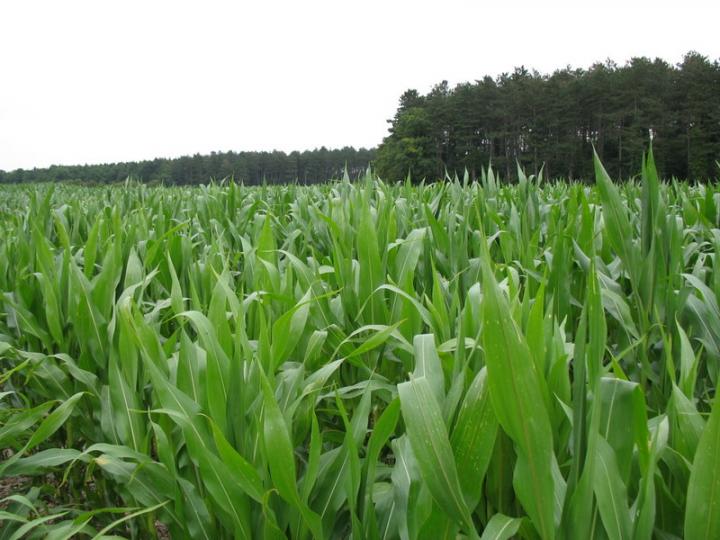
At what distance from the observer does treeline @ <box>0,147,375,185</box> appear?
2125 inches

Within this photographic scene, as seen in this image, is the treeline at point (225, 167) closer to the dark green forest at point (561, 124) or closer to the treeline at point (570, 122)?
the dark green forest at point (561, 124)

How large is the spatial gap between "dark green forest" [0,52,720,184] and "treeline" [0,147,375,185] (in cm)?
52

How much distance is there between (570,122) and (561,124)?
2.36ft

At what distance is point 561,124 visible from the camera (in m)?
43.2

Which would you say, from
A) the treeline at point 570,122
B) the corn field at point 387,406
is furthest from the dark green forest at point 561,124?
the corn field at point 387,406

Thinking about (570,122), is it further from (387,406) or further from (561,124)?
(387,406)

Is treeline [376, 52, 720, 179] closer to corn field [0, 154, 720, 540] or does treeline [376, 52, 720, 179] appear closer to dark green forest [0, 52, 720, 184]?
dark green forest [0, 52, 720, 184]

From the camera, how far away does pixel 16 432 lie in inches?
52.8

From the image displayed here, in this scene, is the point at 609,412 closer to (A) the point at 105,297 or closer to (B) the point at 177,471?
(B) the point at 177,471

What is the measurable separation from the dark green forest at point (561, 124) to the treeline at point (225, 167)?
0.52 metres

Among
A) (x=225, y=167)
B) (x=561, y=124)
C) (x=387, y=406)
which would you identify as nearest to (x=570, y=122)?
(x=561, y=124)

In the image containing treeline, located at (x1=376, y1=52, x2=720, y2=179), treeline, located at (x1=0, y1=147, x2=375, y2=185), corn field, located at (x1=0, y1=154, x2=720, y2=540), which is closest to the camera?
corn field, located at (x1=0, y1=154, x2=720, y2=540)

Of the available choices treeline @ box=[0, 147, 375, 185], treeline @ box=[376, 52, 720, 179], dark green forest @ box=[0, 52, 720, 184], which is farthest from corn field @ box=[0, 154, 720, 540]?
treeline @ box=[0, 147, 375, 185]

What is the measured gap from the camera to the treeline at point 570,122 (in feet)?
Answer: 123
